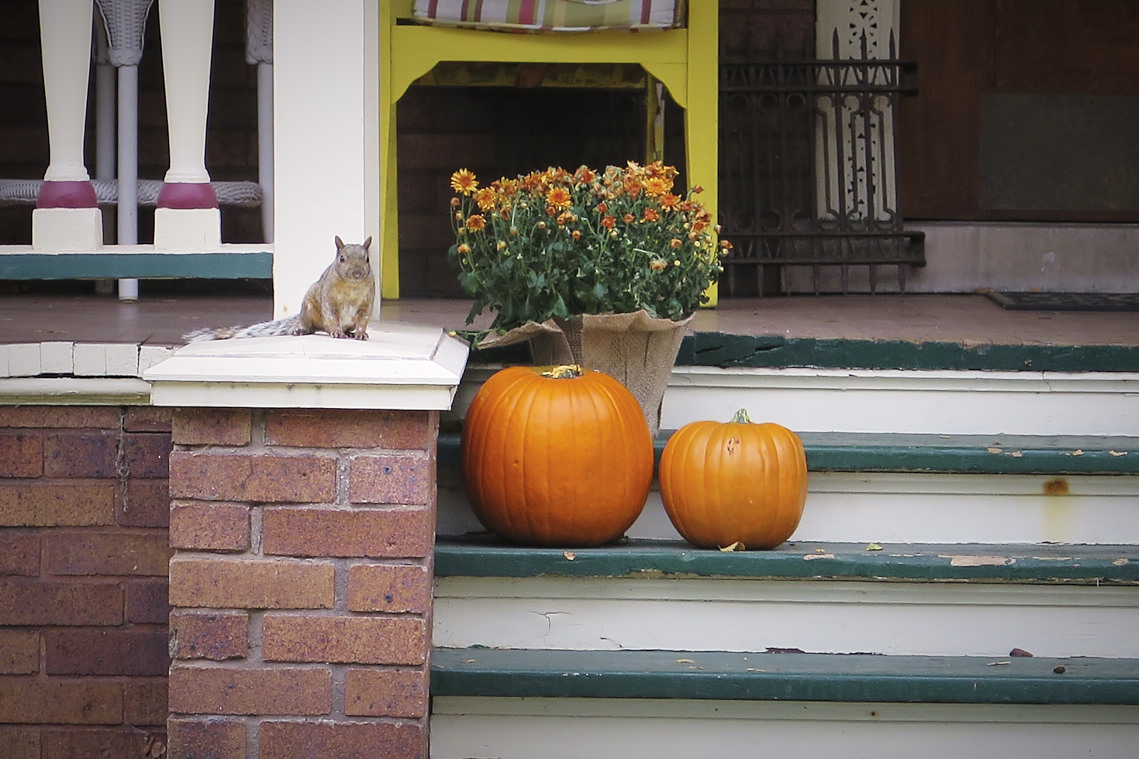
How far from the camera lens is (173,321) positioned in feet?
9.71

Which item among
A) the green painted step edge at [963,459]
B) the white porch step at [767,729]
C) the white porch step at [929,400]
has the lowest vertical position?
the white porch step at [767,729]

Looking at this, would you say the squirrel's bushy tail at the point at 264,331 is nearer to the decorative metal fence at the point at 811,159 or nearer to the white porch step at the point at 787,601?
the white porch step at the point at 787,601

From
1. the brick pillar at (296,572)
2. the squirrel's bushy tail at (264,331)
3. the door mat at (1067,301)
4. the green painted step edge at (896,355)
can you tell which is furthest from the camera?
the door mat at (1067,301)

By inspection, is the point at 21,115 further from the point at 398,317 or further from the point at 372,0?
the point at 372,0

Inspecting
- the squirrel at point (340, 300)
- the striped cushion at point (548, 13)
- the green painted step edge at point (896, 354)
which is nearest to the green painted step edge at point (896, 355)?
the green painted step edge at point (896, 354)

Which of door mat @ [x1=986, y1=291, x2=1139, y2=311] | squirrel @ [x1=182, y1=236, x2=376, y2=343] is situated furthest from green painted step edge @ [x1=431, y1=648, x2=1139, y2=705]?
door mat @ [x1=986, y1=291, x2=1139, y2=311]

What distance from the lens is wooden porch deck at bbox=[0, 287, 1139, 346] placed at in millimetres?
2664

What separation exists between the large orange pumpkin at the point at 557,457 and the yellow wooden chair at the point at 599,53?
3.60 feet

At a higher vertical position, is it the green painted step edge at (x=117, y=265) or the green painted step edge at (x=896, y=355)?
the green painted step edge at (x=117, y=265)

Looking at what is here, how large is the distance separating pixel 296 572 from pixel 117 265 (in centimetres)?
66

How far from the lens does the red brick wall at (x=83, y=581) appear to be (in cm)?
230

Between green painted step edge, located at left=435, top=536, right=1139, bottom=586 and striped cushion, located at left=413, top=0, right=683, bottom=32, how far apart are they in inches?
56.4

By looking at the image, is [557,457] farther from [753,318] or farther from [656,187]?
[753,318]

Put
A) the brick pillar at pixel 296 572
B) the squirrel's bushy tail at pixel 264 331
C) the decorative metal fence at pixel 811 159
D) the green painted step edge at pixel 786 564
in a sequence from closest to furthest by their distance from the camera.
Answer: the brick pillar at pixel 296 572, the squirrel's bushy tail at pixel 264 331, the green painted step edge at pixel 786 564, the decorative metal fence at pixel 811 159
